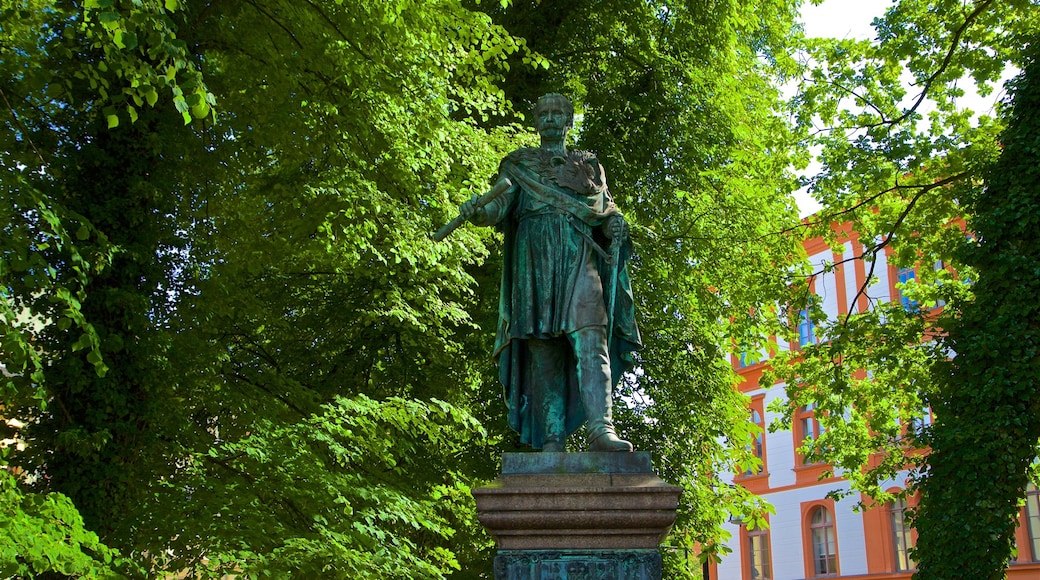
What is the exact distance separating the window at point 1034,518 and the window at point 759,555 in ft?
43.6

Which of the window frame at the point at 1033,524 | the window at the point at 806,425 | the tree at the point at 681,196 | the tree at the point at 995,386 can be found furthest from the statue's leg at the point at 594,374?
the window at the point at 806,425

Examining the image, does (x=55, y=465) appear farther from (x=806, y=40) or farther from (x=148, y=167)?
(x=806, y=40)

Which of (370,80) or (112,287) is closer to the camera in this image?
(112,287)

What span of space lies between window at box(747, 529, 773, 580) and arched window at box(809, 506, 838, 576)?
2.63 m

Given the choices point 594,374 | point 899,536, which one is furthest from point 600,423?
point 899,536

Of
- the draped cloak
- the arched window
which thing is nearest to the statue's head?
the draped cloak

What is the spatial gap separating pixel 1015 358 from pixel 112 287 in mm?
10904

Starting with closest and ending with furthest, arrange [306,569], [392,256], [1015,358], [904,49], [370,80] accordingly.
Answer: [306,569]
[370,80]
[392,256]
[1015,358]
[904,49]

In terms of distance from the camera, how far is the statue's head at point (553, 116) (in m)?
5.79

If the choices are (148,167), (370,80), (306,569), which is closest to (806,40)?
(370,80)

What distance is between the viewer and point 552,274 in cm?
562

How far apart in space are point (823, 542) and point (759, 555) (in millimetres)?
4090

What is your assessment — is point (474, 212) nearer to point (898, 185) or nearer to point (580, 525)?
point (580, 525)

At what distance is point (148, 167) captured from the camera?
1024 centimetres
